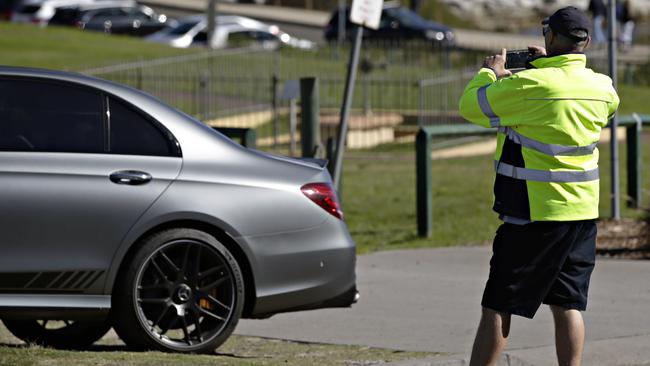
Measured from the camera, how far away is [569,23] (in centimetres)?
572

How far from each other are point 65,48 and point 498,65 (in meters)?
30.3

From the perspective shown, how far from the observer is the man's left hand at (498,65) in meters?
5.82

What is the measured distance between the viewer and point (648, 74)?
30844mm

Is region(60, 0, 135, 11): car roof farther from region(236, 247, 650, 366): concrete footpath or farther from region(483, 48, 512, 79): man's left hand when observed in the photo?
region(483, 48, 512, 79): man's left hand

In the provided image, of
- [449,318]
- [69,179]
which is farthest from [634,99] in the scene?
[69,179]

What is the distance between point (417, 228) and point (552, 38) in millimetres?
6441

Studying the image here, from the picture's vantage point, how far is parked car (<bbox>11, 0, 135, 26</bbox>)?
47.5 meters

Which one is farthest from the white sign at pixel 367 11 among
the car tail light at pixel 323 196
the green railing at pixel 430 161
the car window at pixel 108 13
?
the car window at pixel 108 13

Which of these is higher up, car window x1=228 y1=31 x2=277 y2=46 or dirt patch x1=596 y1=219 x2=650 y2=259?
car window x1=228 y1=31 x2=277 y2=46

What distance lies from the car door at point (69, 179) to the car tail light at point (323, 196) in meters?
0.72

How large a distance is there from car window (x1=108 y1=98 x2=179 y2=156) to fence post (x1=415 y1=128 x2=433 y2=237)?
4.55 meters

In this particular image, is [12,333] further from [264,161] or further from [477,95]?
[477,95]

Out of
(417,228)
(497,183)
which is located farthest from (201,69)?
(497,183)

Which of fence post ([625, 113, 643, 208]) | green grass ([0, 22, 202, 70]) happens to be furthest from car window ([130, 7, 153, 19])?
fence post ([625, 113, 643, 208])
